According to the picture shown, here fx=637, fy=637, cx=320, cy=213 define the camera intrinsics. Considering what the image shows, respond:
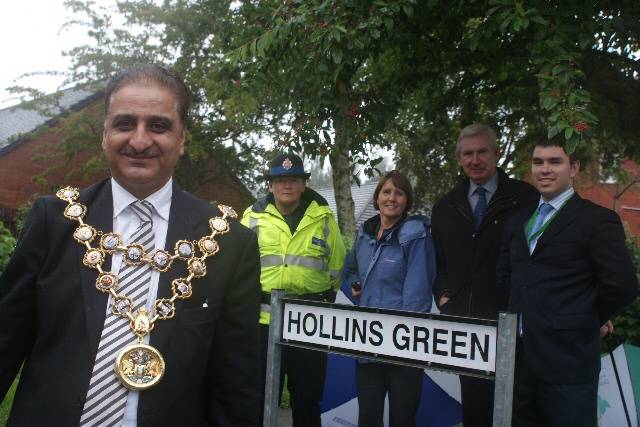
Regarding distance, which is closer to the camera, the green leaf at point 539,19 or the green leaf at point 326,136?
the green leaf at point 539,19

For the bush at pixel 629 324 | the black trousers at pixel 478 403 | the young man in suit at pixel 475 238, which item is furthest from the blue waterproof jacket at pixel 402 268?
the bush at pixel 629 324

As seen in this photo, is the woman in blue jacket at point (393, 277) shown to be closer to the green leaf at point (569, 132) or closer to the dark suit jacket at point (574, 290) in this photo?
the dark suit jacket at point (574, 290)

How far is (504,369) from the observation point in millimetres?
2414

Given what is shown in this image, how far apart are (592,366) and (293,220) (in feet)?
6.63

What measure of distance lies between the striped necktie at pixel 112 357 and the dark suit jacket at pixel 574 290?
225 centimetres

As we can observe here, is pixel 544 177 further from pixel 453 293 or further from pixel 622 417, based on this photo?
pixel 622 417

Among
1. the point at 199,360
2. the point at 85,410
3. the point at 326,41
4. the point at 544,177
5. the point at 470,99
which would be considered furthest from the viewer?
the point at 470,99

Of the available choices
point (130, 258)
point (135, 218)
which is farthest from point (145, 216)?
point (130, 258)

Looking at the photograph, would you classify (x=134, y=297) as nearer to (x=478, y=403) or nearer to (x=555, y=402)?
(x=555, y=402)

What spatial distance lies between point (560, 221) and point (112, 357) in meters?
2.53

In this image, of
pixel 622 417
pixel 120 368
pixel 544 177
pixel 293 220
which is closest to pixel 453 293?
pixel 544 177

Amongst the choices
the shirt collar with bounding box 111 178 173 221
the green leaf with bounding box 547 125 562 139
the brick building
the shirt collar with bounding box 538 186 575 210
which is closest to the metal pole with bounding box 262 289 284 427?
the shirt collar with bounding box 111 178 173 221

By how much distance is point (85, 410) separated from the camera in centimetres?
169

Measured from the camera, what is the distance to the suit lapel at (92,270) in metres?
1.74
